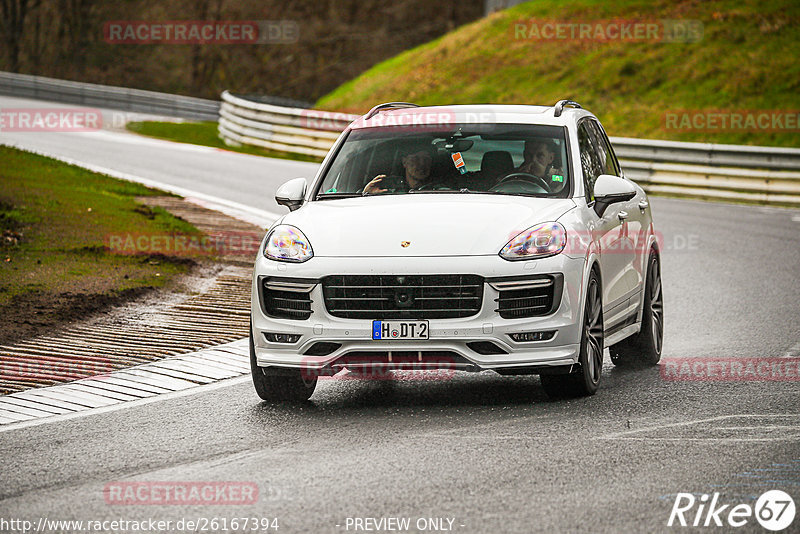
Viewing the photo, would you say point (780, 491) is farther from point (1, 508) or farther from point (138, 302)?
point (138, 302)

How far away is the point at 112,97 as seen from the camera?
42.5 metres

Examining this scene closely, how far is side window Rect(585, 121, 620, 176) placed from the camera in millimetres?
10155

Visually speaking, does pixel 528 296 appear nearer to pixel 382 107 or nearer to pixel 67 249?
pixel 382 107

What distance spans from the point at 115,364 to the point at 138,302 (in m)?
2.58

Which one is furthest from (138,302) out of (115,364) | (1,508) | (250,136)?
(250,136)

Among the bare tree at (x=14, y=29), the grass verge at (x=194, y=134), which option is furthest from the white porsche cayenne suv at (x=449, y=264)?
the bare tree at (x=14, y=29)

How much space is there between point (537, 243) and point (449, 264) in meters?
0.59

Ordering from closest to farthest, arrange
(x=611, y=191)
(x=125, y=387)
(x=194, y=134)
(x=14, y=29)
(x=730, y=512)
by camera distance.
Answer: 1. (x=730, y=512)
2. (x=611, y=191)
3. (x=125, y=387)
4. (x=194, y=134)
5. (x=14, y=29)

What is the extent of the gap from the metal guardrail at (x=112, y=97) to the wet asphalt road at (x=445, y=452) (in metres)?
32.7

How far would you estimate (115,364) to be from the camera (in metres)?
9.73

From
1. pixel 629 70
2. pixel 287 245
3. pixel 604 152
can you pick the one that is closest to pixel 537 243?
pixel 287 245

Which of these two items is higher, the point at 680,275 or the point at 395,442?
the point at 395,442

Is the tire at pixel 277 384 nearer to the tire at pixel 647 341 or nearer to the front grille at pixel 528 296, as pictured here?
the front grille at pixel 528 296

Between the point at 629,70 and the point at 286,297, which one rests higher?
the point at 286,297
